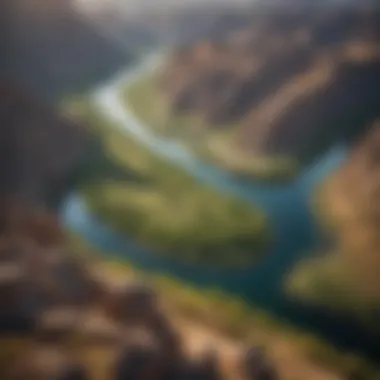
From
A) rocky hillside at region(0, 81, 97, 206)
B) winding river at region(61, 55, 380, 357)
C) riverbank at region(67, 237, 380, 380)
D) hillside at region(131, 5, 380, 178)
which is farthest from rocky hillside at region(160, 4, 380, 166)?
riverbank at region(67, 237, 380, 380)

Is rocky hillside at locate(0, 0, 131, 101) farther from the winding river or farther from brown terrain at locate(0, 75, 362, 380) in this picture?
brown terrain at locate(0, 75, 362, 380)

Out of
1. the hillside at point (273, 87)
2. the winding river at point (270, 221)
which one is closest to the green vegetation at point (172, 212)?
the winding river at point (270, 221)

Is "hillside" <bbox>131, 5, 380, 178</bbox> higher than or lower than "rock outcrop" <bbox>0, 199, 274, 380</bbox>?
higher

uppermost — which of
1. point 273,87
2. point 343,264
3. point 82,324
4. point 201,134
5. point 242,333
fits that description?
point 273,87

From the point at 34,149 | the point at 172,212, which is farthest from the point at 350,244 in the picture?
the point at 34,149

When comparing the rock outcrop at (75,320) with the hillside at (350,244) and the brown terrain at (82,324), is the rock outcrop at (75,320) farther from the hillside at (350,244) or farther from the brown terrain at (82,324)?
the hillside at (350,244)

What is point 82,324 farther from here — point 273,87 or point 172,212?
point 273,87
